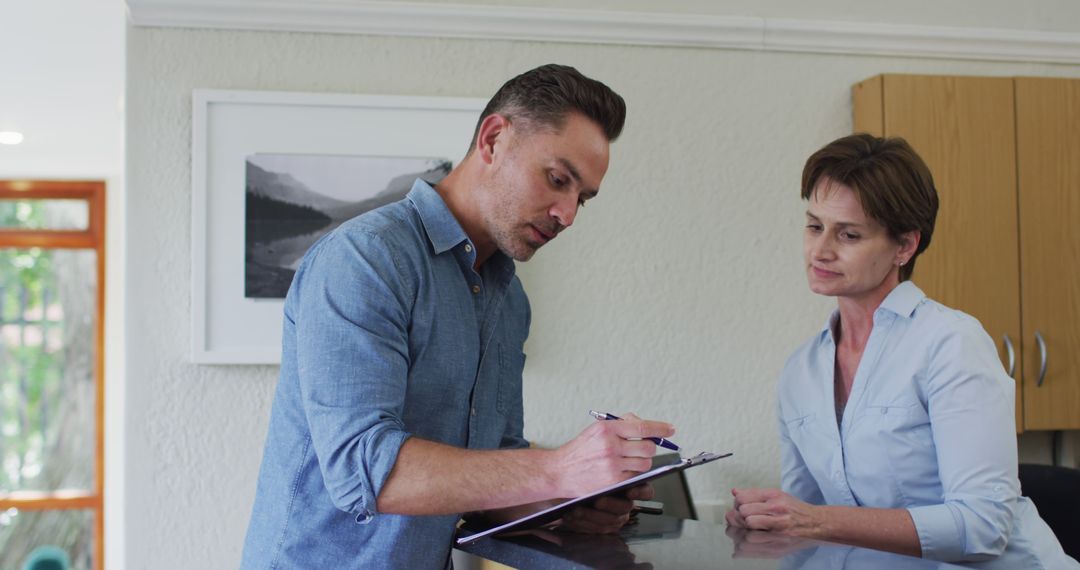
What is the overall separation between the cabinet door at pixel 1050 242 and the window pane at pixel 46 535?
5887 millimetres

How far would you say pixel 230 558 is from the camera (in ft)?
7.75

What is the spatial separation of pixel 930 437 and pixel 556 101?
2.72ft

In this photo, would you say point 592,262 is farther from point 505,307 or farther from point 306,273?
point 306,273

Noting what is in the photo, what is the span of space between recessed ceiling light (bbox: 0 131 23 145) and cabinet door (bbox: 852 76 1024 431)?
15.3 feet

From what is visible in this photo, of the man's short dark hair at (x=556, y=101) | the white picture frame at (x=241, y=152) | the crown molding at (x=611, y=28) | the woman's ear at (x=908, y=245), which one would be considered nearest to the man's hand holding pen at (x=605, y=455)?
the man's short dark hair at (x=556, y=101)

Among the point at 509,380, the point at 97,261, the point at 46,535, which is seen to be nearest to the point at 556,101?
the point at 509,380

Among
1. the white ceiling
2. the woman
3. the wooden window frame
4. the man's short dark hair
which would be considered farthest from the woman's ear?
the wooden window frame

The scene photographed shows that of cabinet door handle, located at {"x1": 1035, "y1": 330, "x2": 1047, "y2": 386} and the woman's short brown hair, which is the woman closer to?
the woman's short brown hair

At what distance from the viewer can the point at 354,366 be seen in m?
1.26

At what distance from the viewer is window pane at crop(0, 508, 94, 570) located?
253 inches

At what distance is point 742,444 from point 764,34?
1.08m

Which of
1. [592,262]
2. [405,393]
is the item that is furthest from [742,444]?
[405,393]

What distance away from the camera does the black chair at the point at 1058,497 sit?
2115 millimetres

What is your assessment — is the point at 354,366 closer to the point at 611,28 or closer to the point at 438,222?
the point at 438,222
